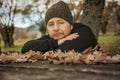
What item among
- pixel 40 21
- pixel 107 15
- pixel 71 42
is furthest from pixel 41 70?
pixel 107 15

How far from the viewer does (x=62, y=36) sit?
422 centimetres

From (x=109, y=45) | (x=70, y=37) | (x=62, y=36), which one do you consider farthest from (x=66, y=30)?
(x=109, y=45)

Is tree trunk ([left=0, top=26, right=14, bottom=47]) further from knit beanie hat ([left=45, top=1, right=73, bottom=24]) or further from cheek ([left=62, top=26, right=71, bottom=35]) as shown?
cheek ([left=62, top=26, right=71, bottom=35])

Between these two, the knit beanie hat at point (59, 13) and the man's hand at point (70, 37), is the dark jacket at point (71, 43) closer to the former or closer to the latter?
the man's hand at point (70, 37)

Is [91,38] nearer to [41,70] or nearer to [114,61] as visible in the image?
[114,61]

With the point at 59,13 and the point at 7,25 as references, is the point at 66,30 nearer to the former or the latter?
the point at 59,13

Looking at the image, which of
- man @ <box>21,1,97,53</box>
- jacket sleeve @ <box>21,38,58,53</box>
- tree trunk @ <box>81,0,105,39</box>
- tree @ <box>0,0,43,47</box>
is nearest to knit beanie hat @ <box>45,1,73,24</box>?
man @ <box>21,1,97,53</box>

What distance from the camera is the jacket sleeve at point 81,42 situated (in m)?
3.91

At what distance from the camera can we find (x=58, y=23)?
4254 mm

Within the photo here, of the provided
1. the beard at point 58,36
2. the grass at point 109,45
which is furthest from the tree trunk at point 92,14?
the beard at point 58,36

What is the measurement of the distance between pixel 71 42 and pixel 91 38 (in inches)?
15.4

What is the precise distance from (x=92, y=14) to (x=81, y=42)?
25.6 ft

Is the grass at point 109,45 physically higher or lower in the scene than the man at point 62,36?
higher

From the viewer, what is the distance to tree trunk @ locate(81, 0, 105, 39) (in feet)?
38.5
